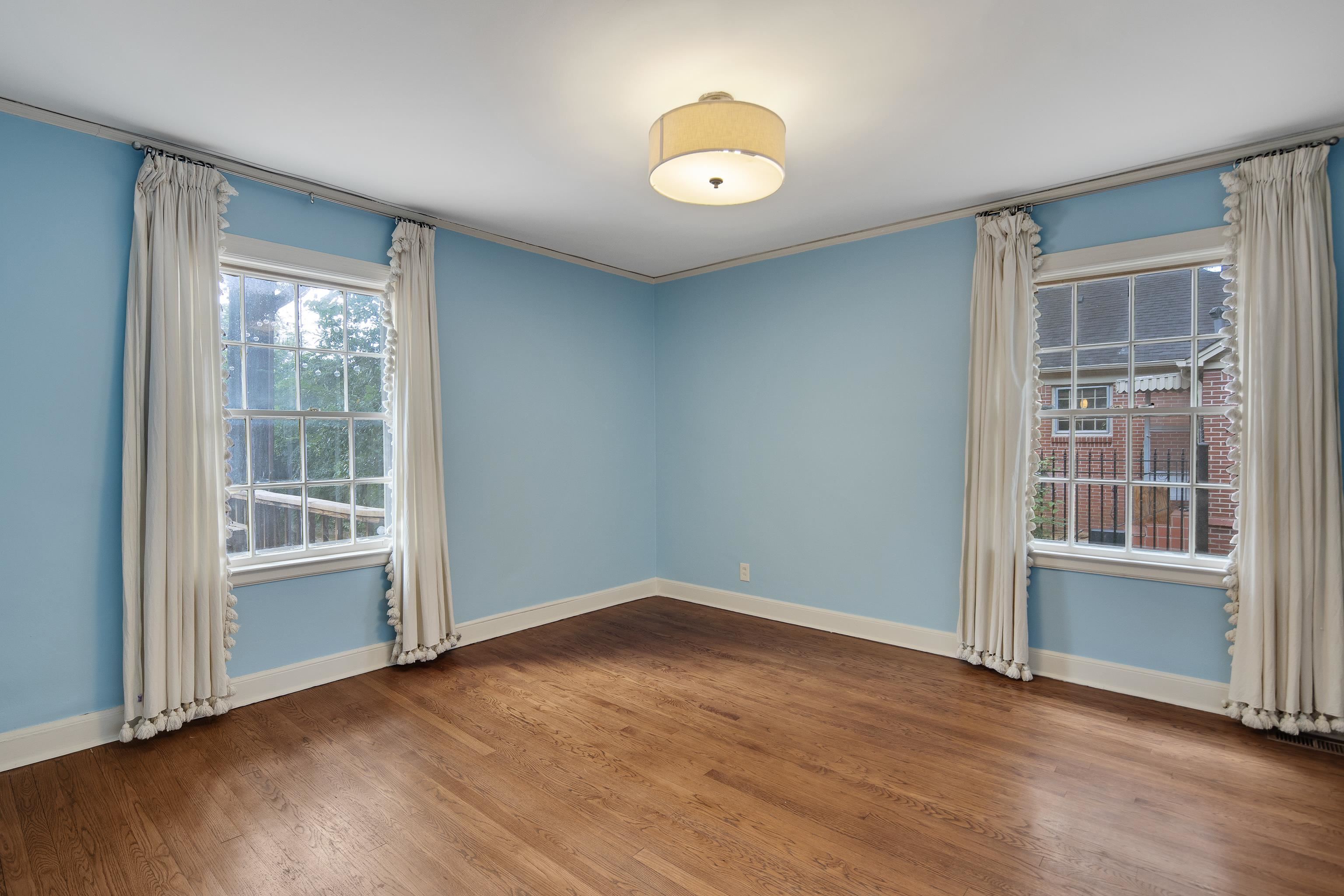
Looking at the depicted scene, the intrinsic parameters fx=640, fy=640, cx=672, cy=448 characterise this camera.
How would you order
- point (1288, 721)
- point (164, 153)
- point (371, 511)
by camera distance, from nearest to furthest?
point (1288, 721)
point (164, 153)
point (371, 511)

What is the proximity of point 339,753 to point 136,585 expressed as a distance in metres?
1.18

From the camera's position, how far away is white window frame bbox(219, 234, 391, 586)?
3.29 metres

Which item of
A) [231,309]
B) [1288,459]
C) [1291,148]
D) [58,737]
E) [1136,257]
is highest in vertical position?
[1291,148]

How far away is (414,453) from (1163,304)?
4275 millimetres

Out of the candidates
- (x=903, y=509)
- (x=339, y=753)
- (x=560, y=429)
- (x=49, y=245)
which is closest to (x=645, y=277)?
(x=560, y=429)

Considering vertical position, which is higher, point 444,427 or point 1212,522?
point 444,427

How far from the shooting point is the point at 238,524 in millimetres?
3350

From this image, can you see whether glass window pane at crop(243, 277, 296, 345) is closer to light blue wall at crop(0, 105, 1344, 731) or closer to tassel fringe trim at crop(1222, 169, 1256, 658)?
light blue wall at crop(0, 105, 1344, 731)

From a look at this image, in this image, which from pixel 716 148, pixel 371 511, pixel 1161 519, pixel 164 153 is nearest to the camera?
pixel 716 148

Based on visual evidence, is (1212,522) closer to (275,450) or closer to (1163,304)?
(1163,304)

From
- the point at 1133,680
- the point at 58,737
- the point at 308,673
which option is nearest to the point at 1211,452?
the point at 1133,680

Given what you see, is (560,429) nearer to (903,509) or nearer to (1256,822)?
(903,509)

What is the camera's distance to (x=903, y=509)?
13.8 ft

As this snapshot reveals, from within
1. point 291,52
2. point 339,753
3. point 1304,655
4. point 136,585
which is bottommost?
point 339,753
